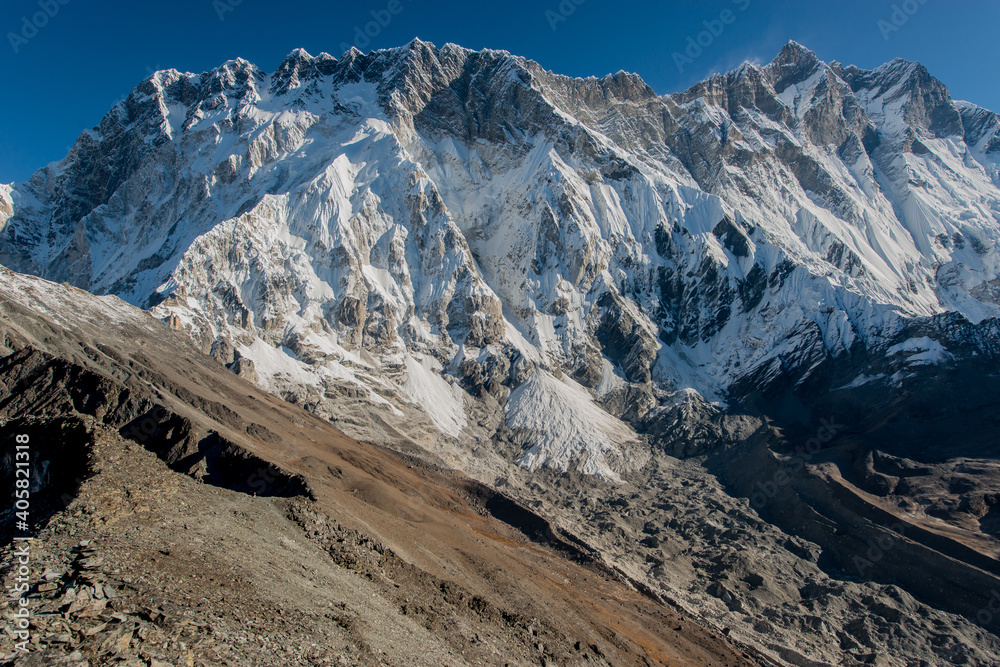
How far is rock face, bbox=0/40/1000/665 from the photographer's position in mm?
73438

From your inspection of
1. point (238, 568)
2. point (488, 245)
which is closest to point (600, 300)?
point (488, 245)

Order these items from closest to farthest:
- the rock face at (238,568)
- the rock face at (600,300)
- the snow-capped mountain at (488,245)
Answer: the rock face at (238,568) < the rock face at (600,300) < the snow-capped mountain at (488,245)

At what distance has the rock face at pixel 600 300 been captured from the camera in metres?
73.4

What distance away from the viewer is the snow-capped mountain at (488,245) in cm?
10838

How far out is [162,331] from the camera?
81938 millimetres

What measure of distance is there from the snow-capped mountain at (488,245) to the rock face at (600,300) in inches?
30.5

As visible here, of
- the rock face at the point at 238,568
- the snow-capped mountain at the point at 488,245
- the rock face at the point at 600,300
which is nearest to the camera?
the rock face at the point at 238,568

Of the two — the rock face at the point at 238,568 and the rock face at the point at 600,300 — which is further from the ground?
the rock face at the point at 600,300

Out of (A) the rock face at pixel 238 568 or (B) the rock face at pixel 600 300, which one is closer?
(A) the rock face at pixel 238 568

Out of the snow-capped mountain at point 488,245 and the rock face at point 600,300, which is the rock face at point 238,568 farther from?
the snow-capped mountain at point 488,245

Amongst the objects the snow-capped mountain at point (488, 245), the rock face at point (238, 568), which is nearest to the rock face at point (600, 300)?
the snow-capped mountain at point (488, 245)

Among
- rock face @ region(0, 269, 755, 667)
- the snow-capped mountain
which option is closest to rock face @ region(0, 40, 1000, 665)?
the snow-capped mountain

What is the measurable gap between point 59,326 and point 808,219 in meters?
182

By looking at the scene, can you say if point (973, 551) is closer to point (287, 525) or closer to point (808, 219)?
point (287, 525)
